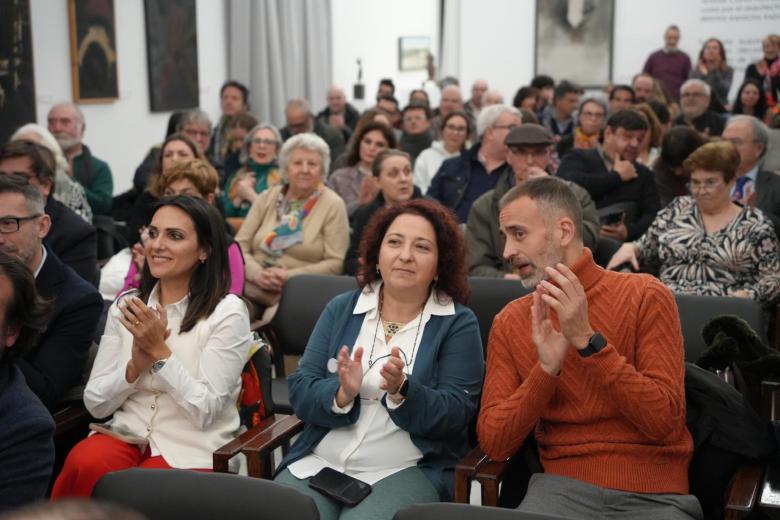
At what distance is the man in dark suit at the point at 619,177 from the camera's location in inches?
200

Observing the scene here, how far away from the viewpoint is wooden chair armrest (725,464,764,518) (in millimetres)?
2250

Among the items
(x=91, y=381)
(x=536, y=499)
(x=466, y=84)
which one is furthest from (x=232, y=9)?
(x=536, y=499)

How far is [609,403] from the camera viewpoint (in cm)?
239

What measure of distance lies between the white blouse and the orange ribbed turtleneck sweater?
829 millimetres

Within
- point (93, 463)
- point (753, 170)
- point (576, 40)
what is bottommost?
point (93, 463)

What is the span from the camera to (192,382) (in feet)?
9.03

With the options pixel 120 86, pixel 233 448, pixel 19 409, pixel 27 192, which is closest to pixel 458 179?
pixel 27 192

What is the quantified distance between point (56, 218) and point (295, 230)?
4.39ft

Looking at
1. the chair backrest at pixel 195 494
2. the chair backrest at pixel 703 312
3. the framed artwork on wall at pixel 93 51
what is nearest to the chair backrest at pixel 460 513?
the chair backrest at pixel 195 494

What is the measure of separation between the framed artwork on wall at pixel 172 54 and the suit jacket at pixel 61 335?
6506 millimetres

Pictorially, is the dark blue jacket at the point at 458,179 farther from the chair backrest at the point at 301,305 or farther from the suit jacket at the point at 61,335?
the suit jacket at the point at 61,335

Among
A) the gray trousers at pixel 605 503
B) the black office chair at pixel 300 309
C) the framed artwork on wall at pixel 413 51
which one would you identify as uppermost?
the framed artwork on wall at pixel 413 51

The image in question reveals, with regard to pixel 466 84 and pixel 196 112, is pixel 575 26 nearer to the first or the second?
pixel 466 84

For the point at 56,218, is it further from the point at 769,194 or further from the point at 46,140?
the point at 769,194
